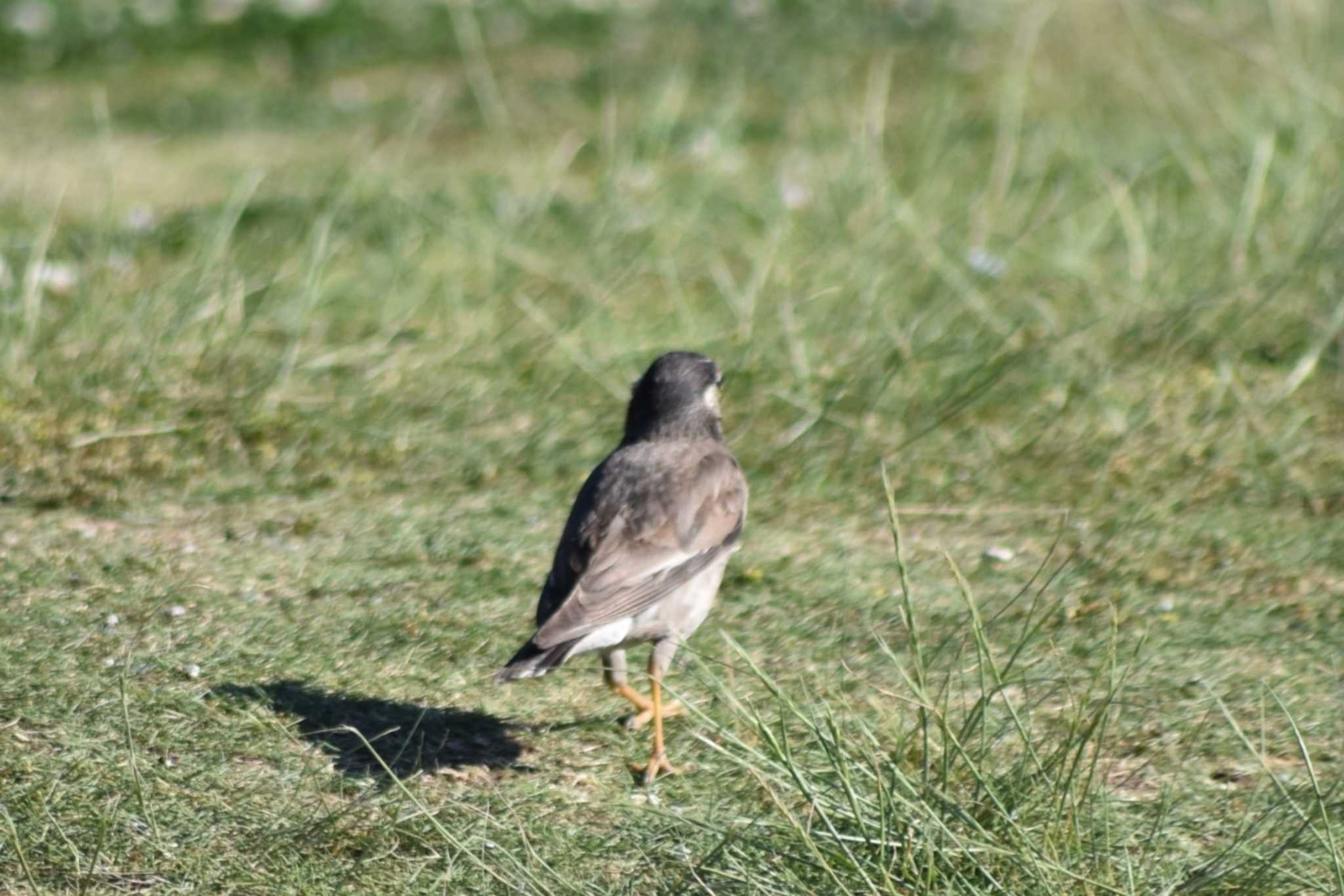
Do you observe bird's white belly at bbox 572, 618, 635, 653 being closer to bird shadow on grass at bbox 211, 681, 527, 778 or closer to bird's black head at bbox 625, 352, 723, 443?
bird shadow on grass at bbox 211, 681, 527, 778

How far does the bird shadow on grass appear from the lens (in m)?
4.23

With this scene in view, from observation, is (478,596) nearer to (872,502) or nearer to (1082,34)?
(872,502)

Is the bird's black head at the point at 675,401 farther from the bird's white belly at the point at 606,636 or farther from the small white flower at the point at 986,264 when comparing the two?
the small white flower at the point at 986,264

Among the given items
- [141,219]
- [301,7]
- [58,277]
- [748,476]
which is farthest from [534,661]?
[301,7]

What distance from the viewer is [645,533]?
4527 mm

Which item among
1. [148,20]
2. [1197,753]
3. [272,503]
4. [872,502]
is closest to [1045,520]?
[872,502]

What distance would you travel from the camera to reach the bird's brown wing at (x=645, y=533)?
4242 mm

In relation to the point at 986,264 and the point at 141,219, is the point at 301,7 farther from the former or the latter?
the point at 986,264

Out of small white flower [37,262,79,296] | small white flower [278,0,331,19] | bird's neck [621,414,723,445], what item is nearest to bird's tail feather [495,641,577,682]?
bird's neck [621,414,723,445]

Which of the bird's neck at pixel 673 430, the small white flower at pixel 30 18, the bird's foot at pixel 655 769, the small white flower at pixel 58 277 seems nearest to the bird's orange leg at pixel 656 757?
the bird's foot at pixel 655 769

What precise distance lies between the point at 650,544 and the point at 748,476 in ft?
5.37

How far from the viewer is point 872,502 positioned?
5.95m

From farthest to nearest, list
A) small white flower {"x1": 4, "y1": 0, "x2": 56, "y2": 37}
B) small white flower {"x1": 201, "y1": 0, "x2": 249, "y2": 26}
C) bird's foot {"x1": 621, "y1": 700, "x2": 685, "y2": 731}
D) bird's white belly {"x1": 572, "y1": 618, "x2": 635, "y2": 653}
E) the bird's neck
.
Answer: small white flower {"x1": 201, "y1": 0, "x2": 249, "y2": 26}
small white flower {"x1": 4, "y1": 0, "x2": 56, "y2": 37}
the bird's neck
bird's foot {"x1": 621, "y1": 700, "x2": 685, "y2": 731}
bird's white belly {"x1": 572, "y1": 618, "x2": 635, "y2": 653}

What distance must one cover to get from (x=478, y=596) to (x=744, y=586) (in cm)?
77
